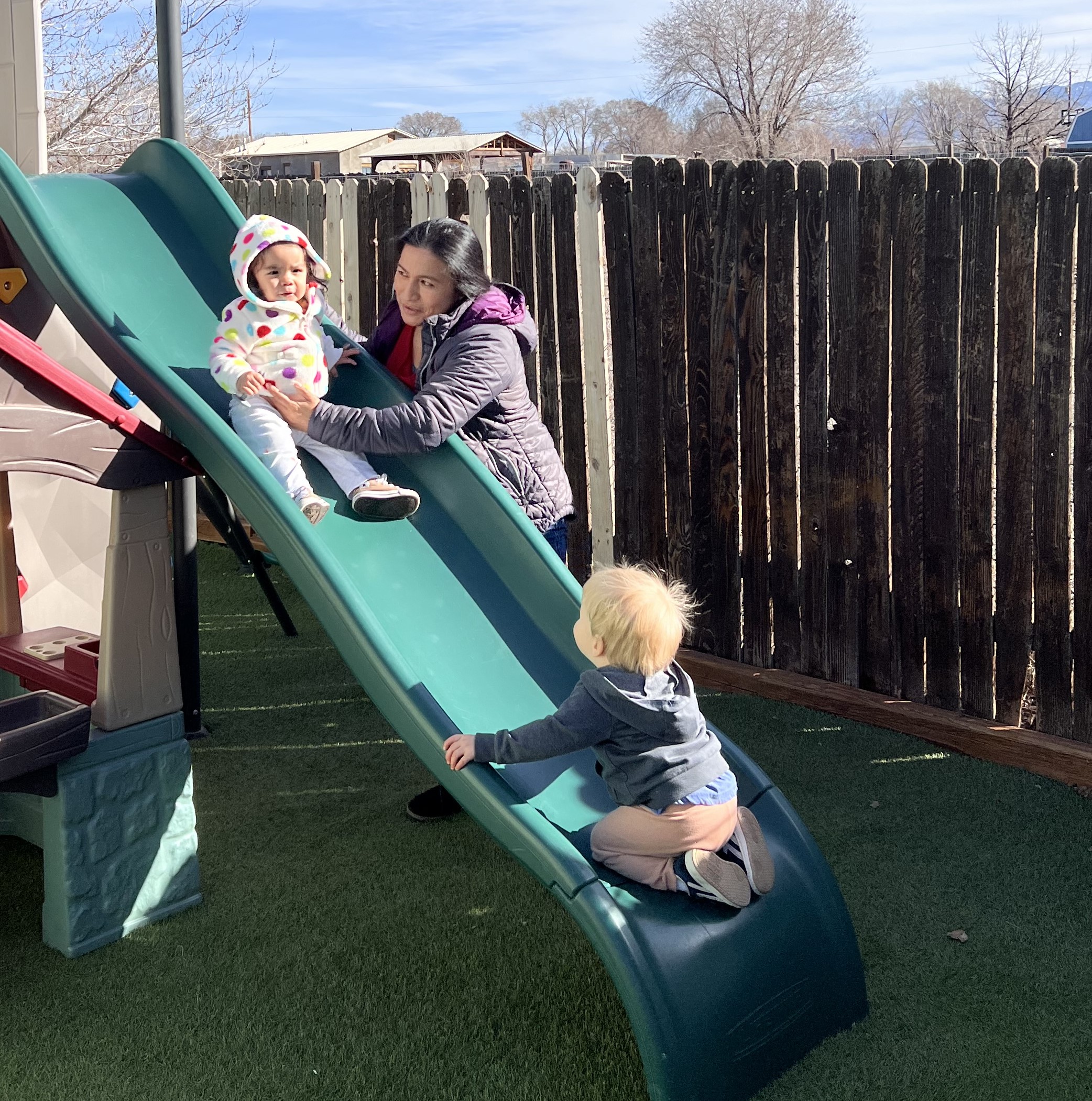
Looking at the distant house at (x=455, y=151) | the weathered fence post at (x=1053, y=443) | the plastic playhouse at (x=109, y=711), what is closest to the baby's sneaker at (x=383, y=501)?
the plastic playhouse at (x=109, y=711)

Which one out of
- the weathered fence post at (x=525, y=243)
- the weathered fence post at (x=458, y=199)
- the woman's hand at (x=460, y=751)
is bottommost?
the woman's hand at (x=460, y=751)

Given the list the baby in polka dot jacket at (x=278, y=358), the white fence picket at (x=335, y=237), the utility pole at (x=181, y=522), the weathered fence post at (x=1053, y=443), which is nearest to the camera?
the baby in polka dot jacket at (x=278, y=358)

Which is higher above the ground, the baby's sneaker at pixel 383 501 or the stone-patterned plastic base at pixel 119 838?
the baby's sneaker at pixel 383 501

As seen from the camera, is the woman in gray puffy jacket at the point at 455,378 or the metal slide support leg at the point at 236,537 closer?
the woman in gray puffy jacket at the point at 455,378

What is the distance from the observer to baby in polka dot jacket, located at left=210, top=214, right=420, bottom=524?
3969mm

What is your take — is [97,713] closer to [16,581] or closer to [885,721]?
[16,581]

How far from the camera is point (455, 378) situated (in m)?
3.94

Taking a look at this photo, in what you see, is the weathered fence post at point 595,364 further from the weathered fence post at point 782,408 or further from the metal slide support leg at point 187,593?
the metal slide support leg at point 187,593

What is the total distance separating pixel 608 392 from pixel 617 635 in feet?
10.3

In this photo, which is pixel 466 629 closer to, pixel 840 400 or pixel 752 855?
pixel 752 855

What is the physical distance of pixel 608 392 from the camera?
232 inches

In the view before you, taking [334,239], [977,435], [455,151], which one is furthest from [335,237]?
[455,151]

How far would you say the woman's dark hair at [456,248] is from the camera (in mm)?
3910

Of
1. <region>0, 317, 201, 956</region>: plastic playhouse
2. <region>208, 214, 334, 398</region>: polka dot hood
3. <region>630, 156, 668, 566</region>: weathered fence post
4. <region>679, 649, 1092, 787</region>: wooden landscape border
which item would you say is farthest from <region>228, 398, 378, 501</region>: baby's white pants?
<region>679, 649, 1092, 787</region>: wooden landscape border
